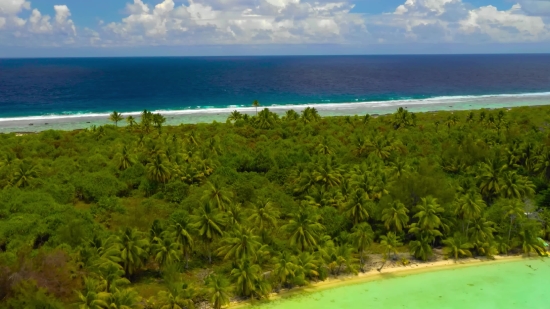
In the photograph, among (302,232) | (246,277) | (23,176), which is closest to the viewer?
(246,277)

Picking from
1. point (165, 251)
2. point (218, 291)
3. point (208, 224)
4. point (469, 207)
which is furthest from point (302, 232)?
point (469, 207)

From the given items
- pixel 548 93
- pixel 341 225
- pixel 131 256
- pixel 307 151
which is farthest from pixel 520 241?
pixel 548 93

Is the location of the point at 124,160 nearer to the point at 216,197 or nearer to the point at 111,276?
the point at 216,197

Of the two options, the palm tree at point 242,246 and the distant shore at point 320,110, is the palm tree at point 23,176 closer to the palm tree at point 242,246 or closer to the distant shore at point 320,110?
the palm tree at point 242,246

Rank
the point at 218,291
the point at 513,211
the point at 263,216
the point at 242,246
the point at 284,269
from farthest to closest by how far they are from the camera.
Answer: the point at 513,211 < the point at 263,216 < the point at 242,246 < the point at 284,269 < the point at 218,291

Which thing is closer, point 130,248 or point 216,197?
point 130,248

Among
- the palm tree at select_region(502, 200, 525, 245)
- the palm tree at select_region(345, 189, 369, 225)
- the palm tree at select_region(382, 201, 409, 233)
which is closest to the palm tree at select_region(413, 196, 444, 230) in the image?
the palm tree at select_region(382, 201, 409, 233)
